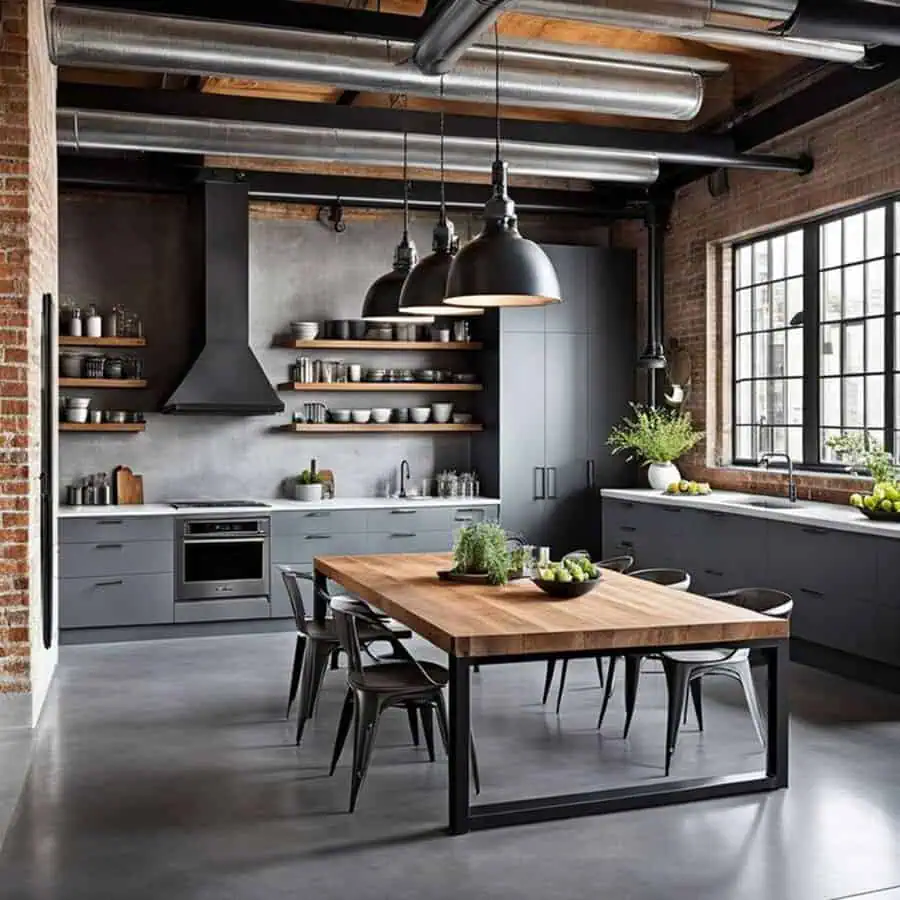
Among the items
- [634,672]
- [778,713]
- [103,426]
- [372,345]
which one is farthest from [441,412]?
[778,713]

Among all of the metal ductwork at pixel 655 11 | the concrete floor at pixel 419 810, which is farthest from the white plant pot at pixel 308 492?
the metal ductwork at pixel 655 11

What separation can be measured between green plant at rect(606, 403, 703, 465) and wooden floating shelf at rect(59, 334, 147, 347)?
154 inches

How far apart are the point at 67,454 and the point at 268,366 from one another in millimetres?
1716

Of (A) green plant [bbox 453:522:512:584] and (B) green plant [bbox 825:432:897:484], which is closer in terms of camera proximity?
(A) green plant [bbox 453:522:512:584]

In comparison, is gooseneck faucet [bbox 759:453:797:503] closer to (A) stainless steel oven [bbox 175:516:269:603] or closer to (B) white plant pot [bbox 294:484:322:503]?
(B) white plant pot [bbox 294:484:322:503]

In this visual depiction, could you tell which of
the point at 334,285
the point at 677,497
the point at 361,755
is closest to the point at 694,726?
the point at 361,755

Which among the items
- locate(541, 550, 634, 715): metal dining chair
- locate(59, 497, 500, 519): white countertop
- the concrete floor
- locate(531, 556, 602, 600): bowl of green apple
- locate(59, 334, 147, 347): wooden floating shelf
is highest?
locate(59, 334, 147, 347): wooden floating shelf

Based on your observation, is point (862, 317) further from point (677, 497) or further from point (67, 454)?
point (67, 454)

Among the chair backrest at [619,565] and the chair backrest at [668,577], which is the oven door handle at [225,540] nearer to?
the chair backrest at [619,565]

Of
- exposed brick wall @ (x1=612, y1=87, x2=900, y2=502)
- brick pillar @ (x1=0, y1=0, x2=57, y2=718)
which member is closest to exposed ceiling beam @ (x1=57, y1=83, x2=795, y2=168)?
exposed brick wall @ (x1=612, y1=87, x2=900, y2=502)

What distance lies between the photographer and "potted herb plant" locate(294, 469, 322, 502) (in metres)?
9.01

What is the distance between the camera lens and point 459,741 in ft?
13.7

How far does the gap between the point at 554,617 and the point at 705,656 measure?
3.21ft

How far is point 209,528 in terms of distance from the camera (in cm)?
829
